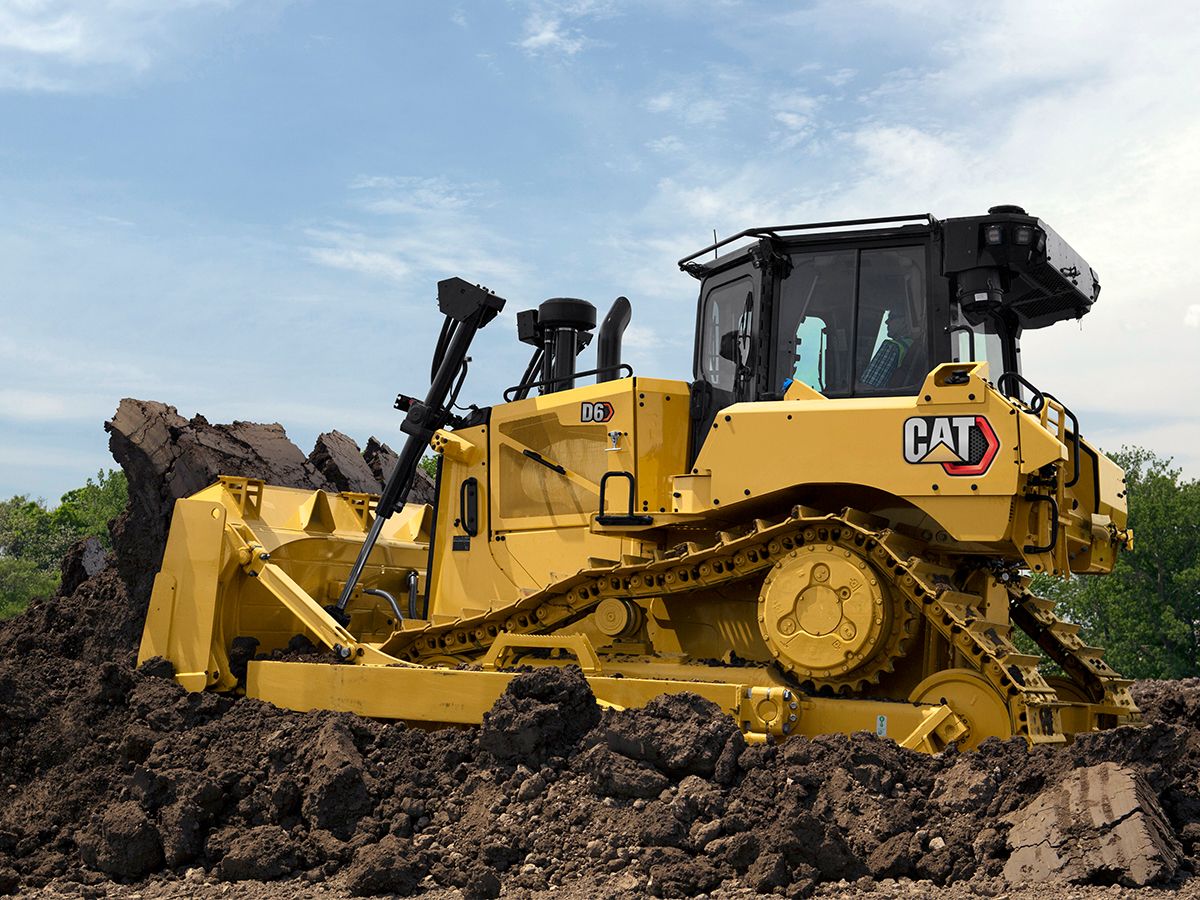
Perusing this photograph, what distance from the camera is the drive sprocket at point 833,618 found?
663 centimetres

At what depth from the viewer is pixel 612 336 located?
359 inches

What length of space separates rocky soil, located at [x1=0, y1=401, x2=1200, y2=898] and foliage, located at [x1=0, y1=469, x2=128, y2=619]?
129 ft

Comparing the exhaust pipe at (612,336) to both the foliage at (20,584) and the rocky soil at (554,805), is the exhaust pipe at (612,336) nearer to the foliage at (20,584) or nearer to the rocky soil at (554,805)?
the rocky soil at (554,805)

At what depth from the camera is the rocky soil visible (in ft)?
18.3

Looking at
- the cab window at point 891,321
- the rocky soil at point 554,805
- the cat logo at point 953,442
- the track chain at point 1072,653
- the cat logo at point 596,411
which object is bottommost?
the rocky soil at point 554,805

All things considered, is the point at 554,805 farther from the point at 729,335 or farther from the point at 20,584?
the point at 20,584

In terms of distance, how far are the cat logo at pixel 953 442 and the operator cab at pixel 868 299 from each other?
23.6 inches

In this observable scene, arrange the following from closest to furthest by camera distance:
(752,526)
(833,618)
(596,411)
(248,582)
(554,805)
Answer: (554,805) < (833,618) < (752,526) < (596,411) < (248,582)

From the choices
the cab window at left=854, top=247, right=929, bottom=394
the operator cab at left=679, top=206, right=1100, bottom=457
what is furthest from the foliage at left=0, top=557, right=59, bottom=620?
the cab window at left=854, top=247, right=929, bottom=394

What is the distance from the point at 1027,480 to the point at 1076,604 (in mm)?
33341

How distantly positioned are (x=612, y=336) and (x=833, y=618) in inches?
123

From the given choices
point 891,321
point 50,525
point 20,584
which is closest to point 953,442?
point 891,321

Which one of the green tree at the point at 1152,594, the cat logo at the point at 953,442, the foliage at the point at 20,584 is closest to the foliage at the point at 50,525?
the foliage at the point at 20,584

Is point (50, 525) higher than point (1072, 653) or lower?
higher
